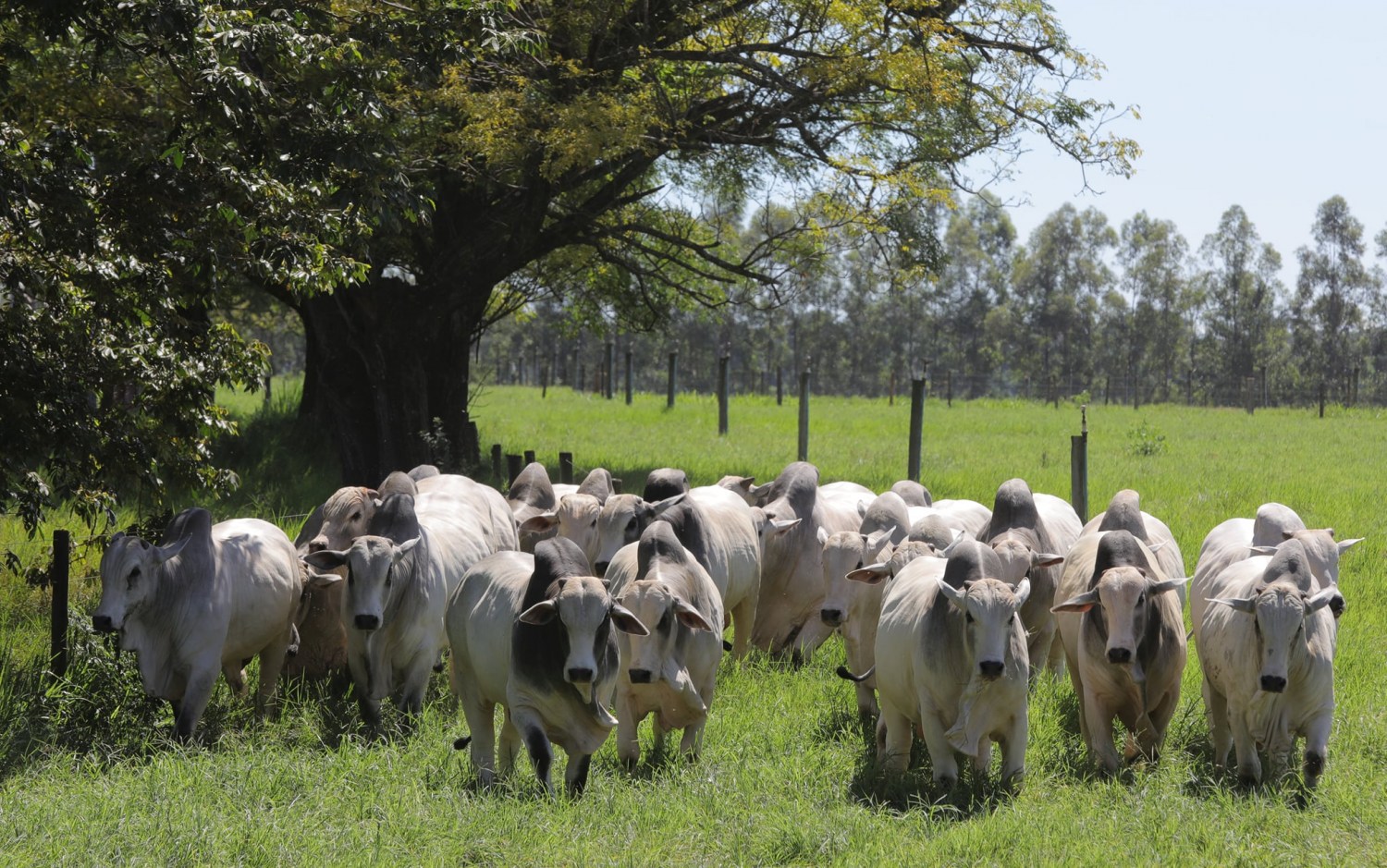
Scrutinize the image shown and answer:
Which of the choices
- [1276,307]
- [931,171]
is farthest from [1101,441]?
[1276,307]

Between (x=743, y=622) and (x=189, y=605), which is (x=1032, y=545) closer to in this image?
(x=743, y=622)

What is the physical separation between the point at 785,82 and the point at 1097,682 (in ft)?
27.7

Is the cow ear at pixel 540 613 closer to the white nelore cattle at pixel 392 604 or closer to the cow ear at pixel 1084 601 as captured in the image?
the white nelore cattle at pixel 392 604

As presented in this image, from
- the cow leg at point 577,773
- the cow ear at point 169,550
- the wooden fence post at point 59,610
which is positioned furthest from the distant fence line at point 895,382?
the cow leg at point 577,773

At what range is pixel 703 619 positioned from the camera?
6.66m

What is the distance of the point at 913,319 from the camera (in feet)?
267

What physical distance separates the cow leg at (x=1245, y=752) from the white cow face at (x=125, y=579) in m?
5.69

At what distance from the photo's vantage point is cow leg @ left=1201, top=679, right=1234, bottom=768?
23.6 feet

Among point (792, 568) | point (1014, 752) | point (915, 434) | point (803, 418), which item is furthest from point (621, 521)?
point (803, 418)

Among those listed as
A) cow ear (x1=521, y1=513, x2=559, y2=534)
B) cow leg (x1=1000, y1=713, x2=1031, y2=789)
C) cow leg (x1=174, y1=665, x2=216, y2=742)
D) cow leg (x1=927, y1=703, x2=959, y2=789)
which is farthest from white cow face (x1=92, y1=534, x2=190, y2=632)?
cow leg (x1=1000, y1=713, x2=1031, y2=789)

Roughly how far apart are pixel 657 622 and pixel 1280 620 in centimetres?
300

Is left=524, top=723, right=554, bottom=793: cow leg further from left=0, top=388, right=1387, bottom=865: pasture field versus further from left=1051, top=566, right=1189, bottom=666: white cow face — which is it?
left=1051, top=566, right=1189, bottom=666: white cow face

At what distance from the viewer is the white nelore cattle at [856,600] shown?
318 inches

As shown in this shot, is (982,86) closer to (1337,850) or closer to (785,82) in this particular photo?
(785,82)
